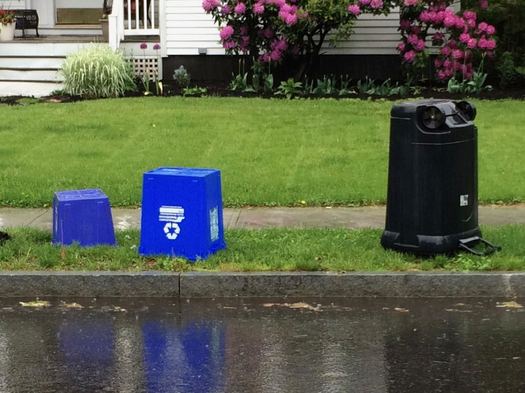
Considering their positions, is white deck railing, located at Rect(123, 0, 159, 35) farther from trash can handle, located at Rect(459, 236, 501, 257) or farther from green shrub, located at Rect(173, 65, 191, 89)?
trash can handle, located at Rect(459, 236, 501, 257)

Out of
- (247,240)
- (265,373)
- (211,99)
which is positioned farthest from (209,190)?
(211,99)

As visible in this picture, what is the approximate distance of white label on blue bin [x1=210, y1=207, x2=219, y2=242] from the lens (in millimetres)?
7227

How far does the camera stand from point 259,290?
6.84m

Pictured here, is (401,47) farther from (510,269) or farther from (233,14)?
(510,269)

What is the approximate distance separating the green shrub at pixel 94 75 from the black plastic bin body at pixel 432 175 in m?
9.82

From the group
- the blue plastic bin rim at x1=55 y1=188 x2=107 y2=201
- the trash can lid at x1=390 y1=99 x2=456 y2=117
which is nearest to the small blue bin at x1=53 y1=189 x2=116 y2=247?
the blue plastic bin rim at x1=55 y1=188 x2=107 y2=201

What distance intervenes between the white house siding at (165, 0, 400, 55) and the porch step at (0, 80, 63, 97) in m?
2.50

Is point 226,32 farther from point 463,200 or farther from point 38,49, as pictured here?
point 463,200

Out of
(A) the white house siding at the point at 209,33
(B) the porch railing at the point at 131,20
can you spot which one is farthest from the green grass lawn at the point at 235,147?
(A) the white house siding at the point at 209,33

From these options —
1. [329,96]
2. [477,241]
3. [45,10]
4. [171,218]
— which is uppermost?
[45,10]

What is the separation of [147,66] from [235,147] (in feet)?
21.6

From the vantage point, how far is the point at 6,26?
60.8 ft

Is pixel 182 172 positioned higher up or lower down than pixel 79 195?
higher up

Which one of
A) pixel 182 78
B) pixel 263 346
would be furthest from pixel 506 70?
pixel 263 346
